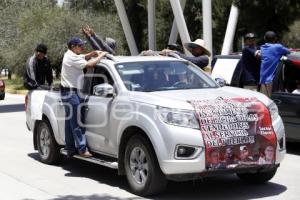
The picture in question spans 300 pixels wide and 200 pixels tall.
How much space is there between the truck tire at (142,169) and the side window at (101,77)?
1.21 m

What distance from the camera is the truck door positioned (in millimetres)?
7930

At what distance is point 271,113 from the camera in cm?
728

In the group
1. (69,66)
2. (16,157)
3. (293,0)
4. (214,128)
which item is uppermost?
(293,0)

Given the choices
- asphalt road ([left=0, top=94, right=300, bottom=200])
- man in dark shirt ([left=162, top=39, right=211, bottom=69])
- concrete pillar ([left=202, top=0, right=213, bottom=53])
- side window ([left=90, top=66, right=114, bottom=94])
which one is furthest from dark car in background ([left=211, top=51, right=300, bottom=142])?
concrete pillar ([left=202, top=0, right=213, bottom=53])

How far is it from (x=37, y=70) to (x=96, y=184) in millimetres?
3256

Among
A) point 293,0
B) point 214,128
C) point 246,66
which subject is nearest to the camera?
point 214,128

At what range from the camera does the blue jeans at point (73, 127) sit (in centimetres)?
853

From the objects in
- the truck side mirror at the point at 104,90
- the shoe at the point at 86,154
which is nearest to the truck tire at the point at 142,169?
the truck side mirror at the point at 104,90

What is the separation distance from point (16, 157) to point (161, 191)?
163 inches

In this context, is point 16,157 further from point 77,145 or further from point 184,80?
point 184,80

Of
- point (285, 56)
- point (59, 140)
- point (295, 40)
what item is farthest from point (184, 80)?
point (295, 40)

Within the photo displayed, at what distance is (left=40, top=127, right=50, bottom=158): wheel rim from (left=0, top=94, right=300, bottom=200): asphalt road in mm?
199

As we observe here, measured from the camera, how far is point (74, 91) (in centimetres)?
877

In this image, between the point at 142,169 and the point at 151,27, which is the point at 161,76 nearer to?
the point at 142,169
